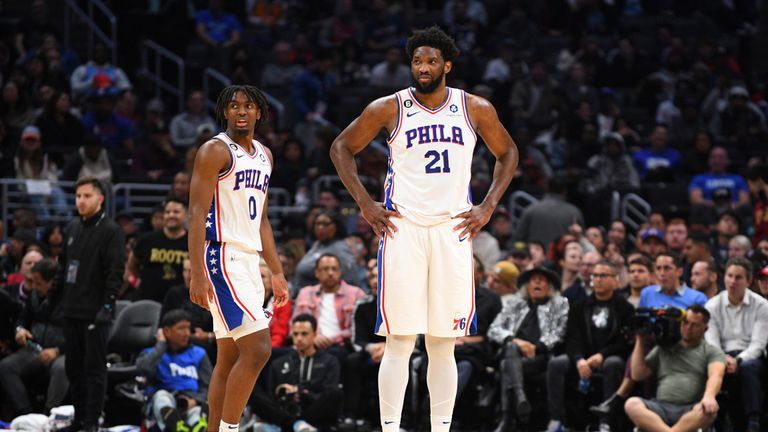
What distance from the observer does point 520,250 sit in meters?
12.7

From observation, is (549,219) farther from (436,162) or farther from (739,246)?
(436,162)

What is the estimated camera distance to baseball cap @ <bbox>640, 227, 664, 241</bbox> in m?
12.7

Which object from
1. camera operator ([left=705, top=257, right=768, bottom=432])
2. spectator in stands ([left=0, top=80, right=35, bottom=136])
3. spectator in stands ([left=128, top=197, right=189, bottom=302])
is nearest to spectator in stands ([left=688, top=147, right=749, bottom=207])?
camera operator ([left=705, top=257, right=768, bottom=432])

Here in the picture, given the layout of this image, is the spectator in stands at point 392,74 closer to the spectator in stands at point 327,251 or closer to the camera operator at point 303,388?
the spectator in stands at point 327,251

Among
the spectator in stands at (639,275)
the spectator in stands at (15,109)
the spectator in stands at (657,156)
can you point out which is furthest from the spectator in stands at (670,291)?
the spectator in stands at (15,109)

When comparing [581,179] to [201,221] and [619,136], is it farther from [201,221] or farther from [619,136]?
[201,221]

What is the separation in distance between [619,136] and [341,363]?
20.9ft

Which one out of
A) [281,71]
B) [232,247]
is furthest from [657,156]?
[232,247]

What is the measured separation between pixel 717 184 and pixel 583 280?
4284 millimetres

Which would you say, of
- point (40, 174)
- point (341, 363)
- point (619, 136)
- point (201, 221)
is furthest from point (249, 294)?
point (619, 136)

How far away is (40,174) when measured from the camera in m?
14.5

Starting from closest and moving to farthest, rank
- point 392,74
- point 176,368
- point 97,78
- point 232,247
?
point 232,247, point 176,368, point 97,78, point 392,74

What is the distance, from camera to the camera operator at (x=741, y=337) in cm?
977

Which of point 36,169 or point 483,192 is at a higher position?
point 36,169
